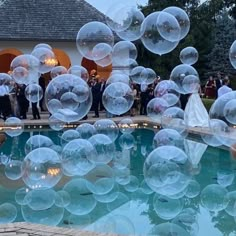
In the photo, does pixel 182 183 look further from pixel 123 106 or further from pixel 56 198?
pixel 123 106

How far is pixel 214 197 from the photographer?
26.9 ft

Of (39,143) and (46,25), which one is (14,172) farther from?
(46,25)

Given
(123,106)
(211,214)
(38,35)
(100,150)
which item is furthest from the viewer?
(38,35)

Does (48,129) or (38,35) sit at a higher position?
(38,35)

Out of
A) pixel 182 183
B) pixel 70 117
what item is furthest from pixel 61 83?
pixel 182 183

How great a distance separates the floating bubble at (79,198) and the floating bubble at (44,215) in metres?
0.18

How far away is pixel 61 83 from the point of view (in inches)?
423

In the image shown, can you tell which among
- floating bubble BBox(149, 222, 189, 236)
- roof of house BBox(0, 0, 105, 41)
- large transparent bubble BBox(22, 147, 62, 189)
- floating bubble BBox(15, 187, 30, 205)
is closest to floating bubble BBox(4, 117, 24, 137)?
floating bubble BBox(15, 187, 30, 205)

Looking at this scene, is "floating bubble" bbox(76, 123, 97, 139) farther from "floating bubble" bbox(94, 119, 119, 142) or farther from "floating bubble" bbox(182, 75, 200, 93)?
"floating bubble" bbox(182, 75, 200, 93)

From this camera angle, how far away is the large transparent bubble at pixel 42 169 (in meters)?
7.55

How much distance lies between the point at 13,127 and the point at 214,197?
8.99 metres

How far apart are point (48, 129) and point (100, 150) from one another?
845 centimetres

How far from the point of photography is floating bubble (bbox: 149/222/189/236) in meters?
6.38

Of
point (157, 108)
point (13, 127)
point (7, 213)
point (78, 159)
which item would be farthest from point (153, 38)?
point (13, 127)
